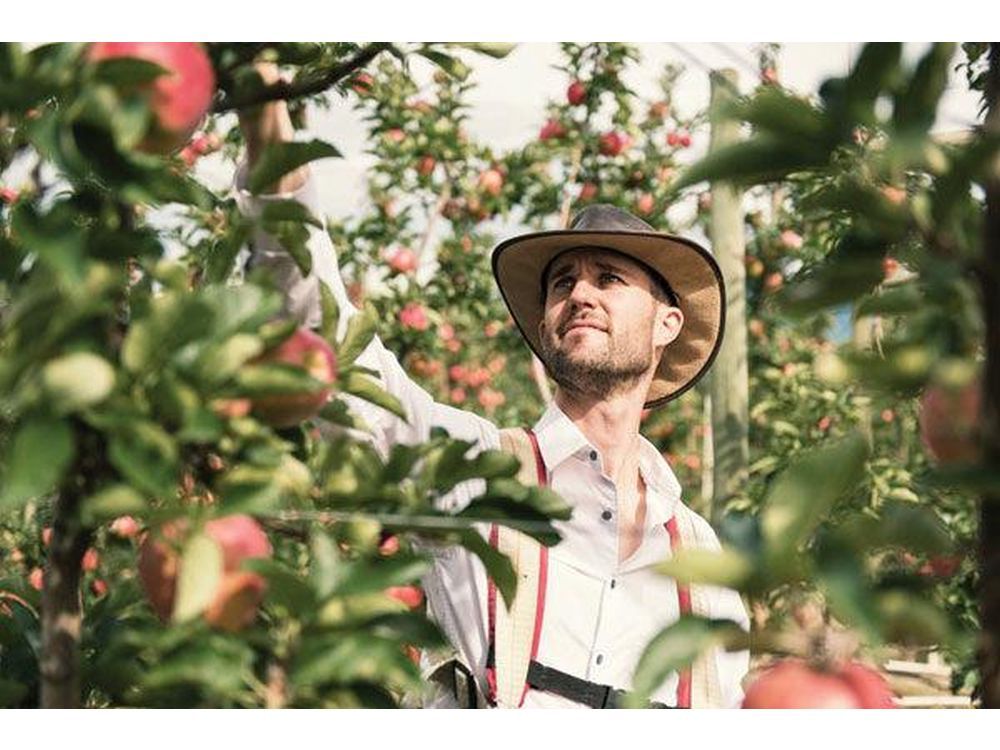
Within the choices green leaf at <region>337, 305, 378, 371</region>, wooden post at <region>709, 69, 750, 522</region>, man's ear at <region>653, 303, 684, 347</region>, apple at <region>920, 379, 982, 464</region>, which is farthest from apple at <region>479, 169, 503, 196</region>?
apple at <region>920, 379, 982, 464</region>

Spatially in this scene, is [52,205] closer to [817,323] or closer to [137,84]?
[137,84]

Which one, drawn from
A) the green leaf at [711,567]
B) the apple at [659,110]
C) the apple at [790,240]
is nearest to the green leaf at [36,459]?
the green leaf at [711,567]

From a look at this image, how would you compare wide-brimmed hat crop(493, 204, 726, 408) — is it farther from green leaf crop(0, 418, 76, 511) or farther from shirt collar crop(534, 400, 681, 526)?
green leaf crop(0, 418, 76, 511)

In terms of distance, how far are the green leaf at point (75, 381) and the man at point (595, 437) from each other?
2.26 feet

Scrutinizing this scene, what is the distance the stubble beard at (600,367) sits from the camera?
7.13ft

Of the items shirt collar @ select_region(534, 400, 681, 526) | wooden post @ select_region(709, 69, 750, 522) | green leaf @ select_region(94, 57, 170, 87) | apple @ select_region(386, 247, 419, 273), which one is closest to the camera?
green leaf @ select_region(94, 57, 170, 87)

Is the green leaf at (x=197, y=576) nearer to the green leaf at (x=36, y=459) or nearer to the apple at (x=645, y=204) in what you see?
the green leaf at (x=36, y=459)

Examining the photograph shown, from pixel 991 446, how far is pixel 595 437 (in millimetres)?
1456

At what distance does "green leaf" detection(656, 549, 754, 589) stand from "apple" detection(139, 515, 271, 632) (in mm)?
299

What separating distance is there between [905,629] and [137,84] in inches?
23.6

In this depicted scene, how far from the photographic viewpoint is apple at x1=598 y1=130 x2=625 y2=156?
4.43 meters

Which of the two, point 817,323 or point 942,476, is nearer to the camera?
point 942,476

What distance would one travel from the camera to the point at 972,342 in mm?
760

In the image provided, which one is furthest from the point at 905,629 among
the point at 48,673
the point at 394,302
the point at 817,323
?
the point at 817,323
